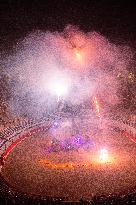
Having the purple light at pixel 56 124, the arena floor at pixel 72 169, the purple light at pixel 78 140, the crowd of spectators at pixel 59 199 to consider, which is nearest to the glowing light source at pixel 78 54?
the purple light at pixel 56 124

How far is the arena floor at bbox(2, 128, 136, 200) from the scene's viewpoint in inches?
981

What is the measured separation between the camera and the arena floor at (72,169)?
24906mm

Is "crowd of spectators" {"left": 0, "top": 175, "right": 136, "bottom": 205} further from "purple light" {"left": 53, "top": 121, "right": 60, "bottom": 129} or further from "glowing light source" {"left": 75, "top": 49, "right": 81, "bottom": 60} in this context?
"glowing light source" {"left": 75, "top": 49, "right": 81, "bottom": 60}

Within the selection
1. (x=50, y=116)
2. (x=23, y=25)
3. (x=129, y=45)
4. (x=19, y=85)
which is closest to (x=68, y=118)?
(x=50, y=116)

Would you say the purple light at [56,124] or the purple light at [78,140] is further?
the purple light at [56,124]

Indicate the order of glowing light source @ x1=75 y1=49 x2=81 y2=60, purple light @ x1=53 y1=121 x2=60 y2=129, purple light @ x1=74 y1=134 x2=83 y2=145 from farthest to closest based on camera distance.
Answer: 1. glowing light source @ x1=75 y1=49 x2=81 y2=60
2. purple light @ x1=53 y1=121 x2=60 y2=129
3. purple light @ x1=74 y1=134 x2=83 y2=145

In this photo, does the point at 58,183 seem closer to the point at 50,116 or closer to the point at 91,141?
the point at 91,141

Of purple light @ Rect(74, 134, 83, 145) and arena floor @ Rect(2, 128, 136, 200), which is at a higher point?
arena floor @ Rect(2, 128, 136, 200)

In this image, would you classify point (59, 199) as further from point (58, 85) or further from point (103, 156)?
point (58, 85)

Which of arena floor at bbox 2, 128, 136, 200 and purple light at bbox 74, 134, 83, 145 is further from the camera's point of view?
purple light at bbox 74, 134, 83, 145

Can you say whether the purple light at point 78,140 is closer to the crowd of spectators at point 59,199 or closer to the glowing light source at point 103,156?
the glowing light source at point 103,156

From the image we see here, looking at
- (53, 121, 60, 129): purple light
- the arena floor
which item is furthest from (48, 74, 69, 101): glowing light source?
the arena floor

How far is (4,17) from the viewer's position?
194ft

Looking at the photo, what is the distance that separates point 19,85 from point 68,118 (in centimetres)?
1220
